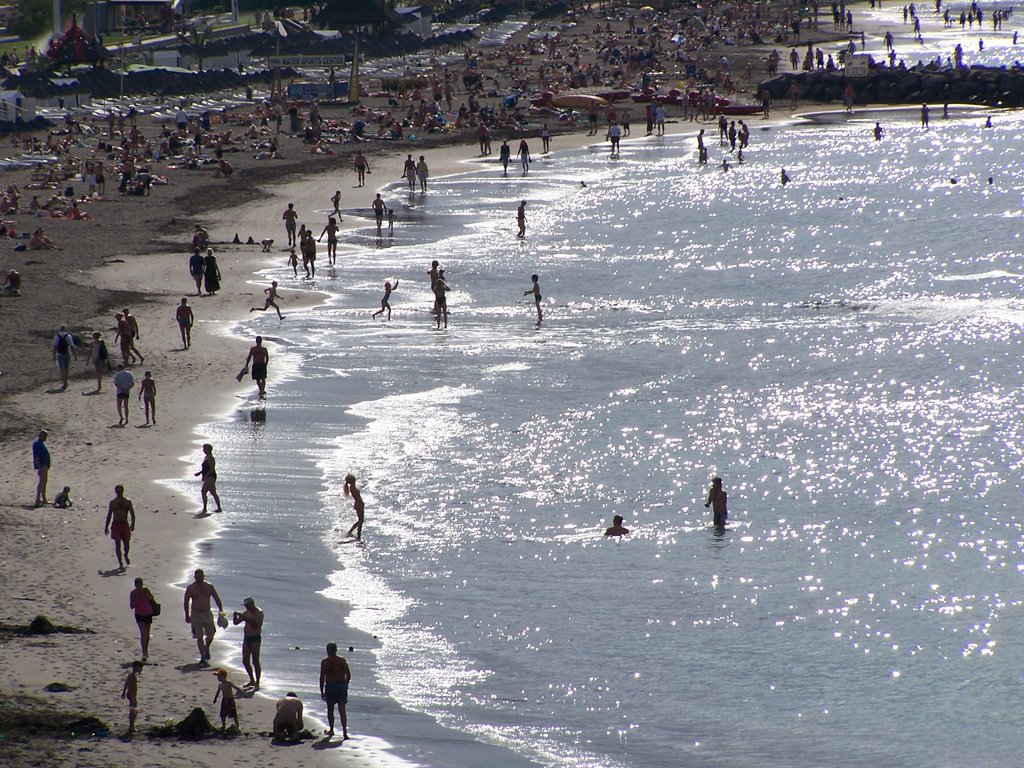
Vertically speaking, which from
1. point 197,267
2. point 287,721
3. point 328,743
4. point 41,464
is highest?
point 197,267

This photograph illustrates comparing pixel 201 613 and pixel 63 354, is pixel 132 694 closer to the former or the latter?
pixel 201 613

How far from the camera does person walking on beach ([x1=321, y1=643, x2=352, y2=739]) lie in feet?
45.4

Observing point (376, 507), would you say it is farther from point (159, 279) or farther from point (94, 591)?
point (159, 279)

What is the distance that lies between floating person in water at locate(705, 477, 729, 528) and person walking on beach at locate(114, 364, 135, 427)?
996 cm

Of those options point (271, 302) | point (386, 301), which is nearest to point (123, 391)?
point (271, 302)

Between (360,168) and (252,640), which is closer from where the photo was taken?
(252,640)

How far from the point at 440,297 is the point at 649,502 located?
1133 cm

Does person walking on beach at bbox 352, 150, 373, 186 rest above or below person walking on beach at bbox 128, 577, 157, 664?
above

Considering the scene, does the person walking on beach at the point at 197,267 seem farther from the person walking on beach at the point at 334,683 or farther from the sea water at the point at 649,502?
the person walking on beach at the point at 334,683

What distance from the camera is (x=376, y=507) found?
2123 cm

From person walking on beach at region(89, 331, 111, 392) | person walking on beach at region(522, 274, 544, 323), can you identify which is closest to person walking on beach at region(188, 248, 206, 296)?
person walking on beach at region(89, 331, 111, 392)

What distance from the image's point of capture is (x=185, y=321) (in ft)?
94.4

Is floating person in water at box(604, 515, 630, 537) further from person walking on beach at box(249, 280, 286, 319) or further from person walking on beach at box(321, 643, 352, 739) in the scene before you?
person walking on beach at box(249, 280, 286, 319)

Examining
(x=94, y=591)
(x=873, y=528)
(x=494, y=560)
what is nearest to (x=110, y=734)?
(x=94, y=591)
